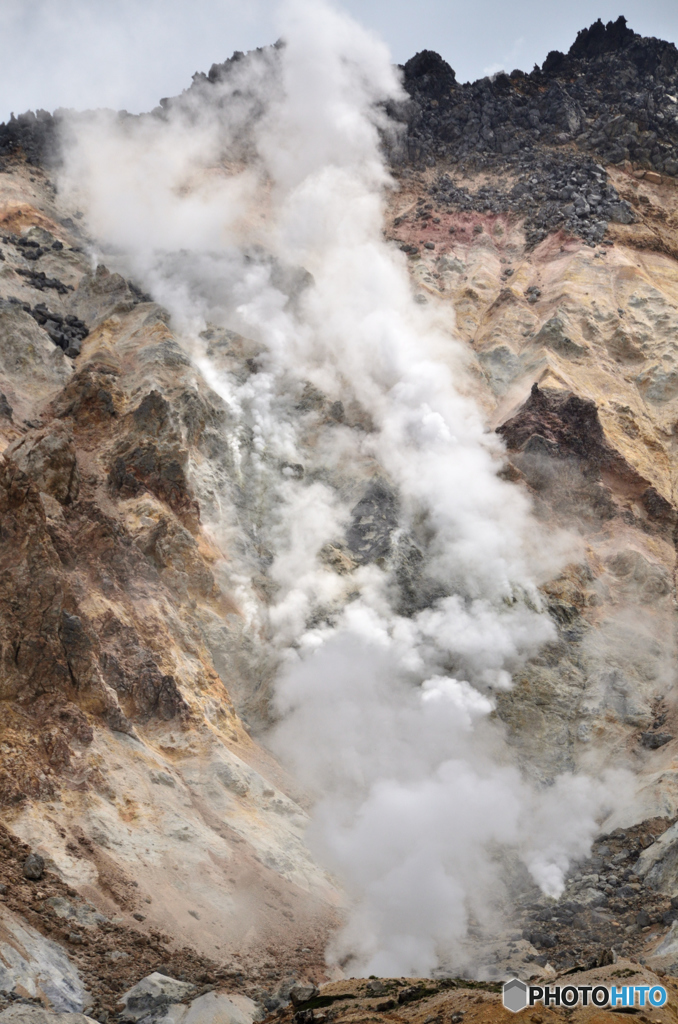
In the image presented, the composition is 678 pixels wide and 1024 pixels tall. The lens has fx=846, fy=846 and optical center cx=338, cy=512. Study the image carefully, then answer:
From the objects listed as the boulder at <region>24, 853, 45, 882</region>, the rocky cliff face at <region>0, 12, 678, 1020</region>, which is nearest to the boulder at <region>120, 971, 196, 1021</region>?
the rocky cliff face at <region>0, 12, 678, 1020</region>

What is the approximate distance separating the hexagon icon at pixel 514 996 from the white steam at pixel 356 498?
17.7 feet

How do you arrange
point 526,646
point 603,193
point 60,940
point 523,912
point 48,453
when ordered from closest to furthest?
point 60,940
point 523,912
point 48,453
point 526,646
point 603,193

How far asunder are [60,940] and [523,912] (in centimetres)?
1199

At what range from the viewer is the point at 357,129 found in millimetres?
53344

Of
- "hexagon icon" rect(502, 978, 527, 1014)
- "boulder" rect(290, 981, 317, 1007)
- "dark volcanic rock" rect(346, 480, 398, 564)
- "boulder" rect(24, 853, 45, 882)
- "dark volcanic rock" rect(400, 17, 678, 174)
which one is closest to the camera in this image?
"hexagon icon" rect(502, 978, 527, 1014)

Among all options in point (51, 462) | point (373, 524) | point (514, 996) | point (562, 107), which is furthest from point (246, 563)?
point (562, 107)

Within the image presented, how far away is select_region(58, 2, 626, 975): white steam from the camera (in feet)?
76.3

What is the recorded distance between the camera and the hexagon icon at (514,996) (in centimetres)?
1298

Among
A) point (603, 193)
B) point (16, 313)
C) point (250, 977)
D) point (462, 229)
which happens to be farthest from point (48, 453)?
point (603, 193)

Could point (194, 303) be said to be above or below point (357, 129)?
below

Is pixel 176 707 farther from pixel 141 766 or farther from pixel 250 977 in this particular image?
pixel 250 977

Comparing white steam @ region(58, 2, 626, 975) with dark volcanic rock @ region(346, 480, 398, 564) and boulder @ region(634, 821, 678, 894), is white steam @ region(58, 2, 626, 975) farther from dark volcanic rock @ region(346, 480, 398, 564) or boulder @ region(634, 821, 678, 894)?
boulder @ region(634, 821, 678, 894)

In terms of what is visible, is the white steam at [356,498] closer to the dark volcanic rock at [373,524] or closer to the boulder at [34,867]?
the dark volcanic rock at [373,524]

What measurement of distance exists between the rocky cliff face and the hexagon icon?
443 cm
